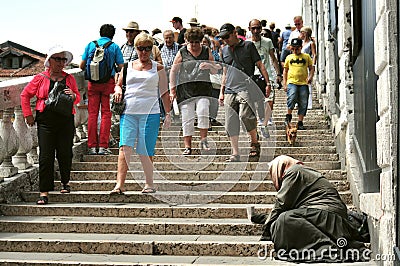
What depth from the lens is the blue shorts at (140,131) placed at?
32.6 feet

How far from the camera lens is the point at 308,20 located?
2558 centimetres

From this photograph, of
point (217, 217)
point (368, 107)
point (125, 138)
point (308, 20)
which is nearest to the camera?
point (368, 107)

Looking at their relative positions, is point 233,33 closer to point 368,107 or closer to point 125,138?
point 125,138

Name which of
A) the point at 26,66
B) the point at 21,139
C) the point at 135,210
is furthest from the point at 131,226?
the point at 26,66

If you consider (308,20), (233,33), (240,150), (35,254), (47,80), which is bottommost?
(35,254)

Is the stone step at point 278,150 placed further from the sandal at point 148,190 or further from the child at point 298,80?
the sandal at point 148,190

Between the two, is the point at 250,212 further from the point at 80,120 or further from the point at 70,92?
the point at 80,120

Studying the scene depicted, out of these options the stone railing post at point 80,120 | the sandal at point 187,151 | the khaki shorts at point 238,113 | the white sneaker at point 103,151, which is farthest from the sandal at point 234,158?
the stone railing post at point 80,120

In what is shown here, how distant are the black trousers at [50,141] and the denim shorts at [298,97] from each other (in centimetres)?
425

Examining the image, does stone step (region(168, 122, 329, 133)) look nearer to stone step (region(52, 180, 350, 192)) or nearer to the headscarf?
stone step (region(52, 180, 350, 192))

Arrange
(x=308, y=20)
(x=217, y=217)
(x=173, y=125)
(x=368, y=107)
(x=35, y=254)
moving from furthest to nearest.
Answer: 1. (x=308, y=20)
2. (x=173, y=125)
3. (x=217, y=217)
4. (x=35, y=254)
5. (x=368, y=107)

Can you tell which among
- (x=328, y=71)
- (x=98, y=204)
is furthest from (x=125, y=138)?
(x=328, y=71)

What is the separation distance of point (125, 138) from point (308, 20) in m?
16.5

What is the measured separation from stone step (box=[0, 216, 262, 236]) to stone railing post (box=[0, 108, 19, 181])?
0.82 meters
